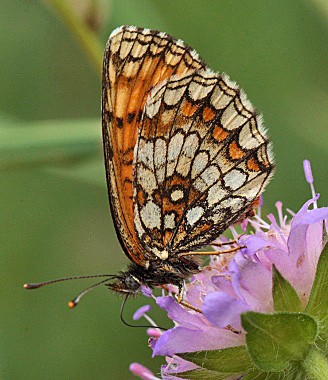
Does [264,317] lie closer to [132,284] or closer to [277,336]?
[277,336]

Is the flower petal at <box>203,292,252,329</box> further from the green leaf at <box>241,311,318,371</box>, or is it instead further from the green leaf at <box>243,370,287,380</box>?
the green leaf at <box>243,370,287,380</box>

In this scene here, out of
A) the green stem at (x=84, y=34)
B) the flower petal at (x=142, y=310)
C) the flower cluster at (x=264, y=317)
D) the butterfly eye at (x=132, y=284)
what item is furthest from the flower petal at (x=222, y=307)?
the green stem at (x=84, y=34)

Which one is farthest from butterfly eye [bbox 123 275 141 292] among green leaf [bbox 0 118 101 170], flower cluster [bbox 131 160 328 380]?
green leaf [bbox 0 118 101 170]

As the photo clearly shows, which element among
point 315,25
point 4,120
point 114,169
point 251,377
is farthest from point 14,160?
point 315,25

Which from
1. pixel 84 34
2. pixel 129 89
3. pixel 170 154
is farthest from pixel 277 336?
pixel 84 34

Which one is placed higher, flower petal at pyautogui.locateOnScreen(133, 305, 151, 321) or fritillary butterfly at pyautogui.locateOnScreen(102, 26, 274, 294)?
fritillary butterfly at pyautogui.locateOnScreen(102, 26, 274, 294)
